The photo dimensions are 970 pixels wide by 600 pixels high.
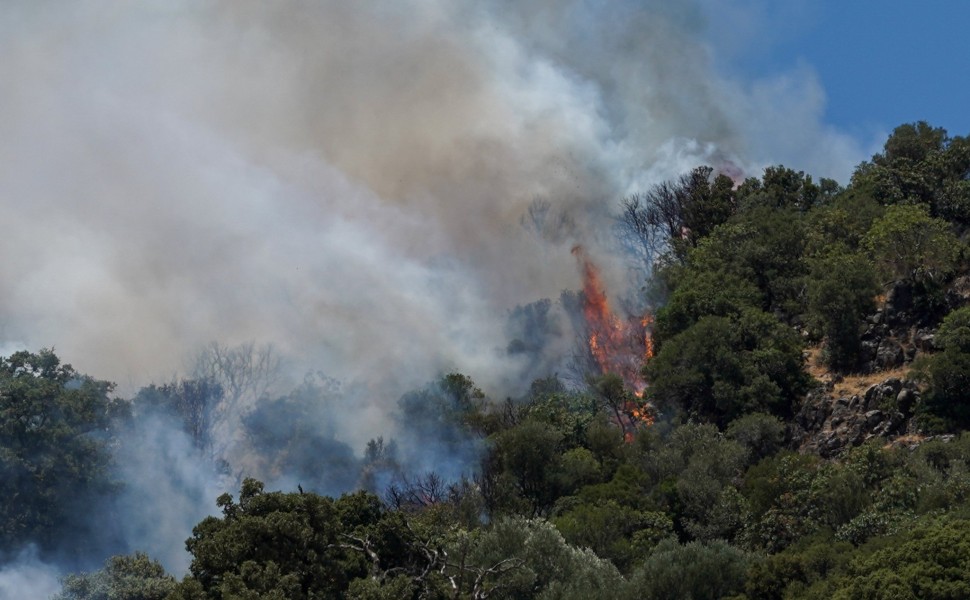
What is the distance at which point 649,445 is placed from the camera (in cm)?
8750

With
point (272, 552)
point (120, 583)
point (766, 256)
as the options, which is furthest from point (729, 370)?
point (272, 552)

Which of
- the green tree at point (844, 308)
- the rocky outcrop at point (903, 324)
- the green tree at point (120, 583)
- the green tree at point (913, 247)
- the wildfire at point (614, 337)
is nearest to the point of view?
the green tree at point (120, 583)

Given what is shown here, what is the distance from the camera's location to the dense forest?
63.8 m

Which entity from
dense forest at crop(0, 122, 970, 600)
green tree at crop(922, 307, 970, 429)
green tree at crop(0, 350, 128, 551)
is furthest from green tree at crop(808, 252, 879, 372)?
green tree at crop(0, 350, 128, 551)

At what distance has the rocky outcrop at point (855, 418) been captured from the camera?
81.7 metres

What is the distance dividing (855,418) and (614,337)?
75.0ft

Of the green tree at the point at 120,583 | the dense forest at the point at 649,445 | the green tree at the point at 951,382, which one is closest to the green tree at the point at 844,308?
the dense forest at the point at 649,445

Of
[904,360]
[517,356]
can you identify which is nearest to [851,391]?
[904,360]

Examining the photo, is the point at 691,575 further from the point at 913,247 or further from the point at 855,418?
the point at 913,247

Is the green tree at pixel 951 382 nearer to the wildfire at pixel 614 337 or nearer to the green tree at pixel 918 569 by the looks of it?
the green tree at pixel 918 569

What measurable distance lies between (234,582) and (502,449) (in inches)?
1261

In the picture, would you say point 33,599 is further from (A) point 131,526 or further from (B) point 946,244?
(B) point 946,244

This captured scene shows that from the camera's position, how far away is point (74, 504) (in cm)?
9050

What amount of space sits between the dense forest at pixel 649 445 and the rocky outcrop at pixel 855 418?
0.44 feet
